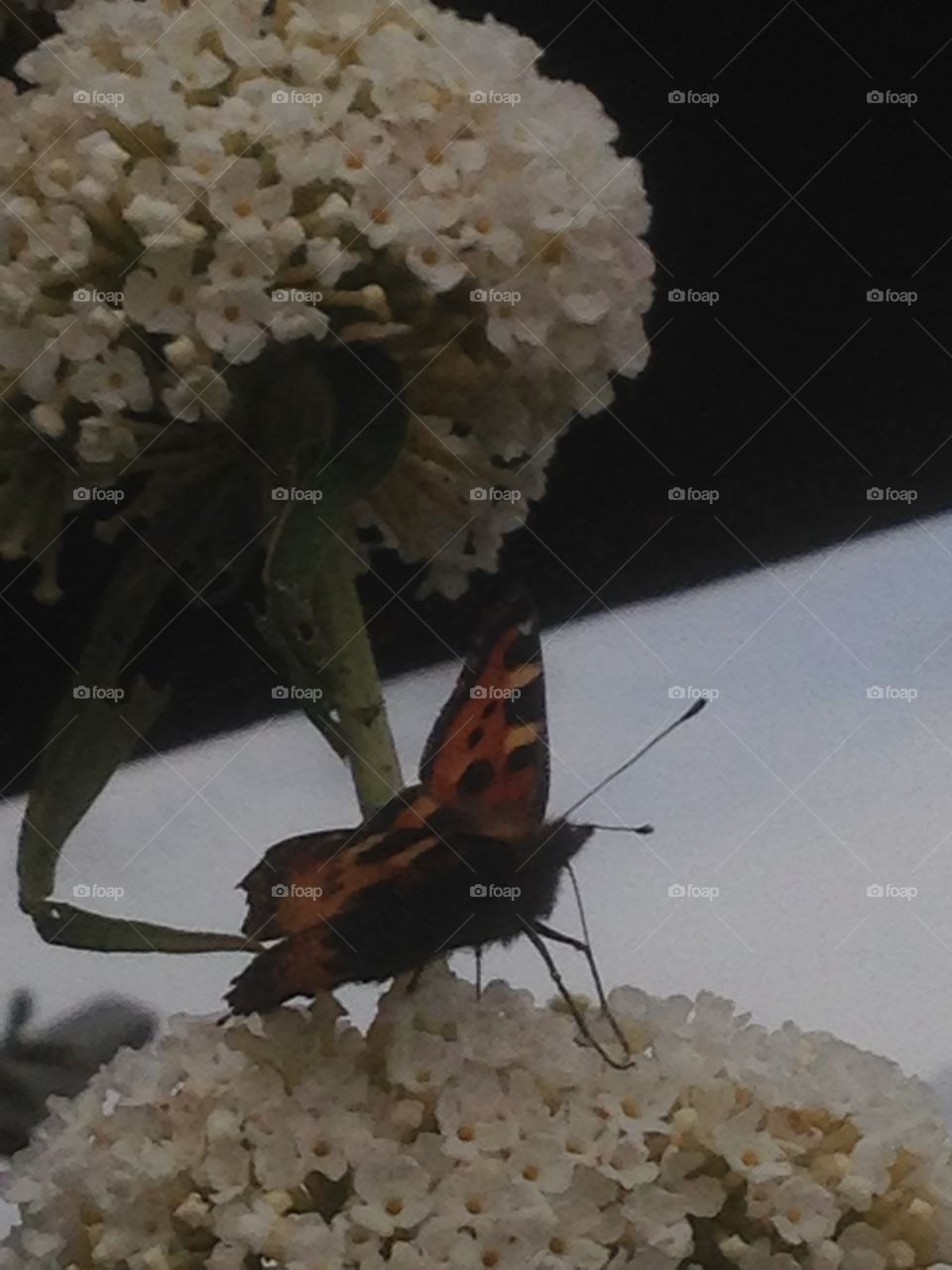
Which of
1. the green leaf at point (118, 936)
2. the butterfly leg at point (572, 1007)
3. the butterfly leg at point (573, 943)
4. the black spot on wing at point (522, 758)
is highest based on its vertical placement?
the black spot on wing at point (522, 758)

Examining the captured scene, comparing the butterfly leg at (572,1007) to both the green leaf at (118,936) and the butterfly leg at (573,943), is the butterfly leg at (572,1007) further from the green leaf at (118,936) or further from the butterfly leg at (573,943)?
the green leaf at (118,936)

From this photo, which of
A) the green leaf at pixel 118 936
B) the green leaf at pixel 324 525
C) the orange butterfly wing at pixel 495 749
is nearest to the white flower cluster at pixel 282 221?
the green leaf at pixel 324 525

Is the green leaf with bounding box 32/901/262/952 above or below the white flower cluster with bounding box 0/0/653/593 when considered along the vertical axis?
below

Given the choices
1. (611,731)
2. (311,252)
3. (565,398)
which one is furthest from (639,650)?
(311,252)

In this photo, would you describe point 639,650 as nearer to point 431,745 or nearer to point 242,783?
point 431,745

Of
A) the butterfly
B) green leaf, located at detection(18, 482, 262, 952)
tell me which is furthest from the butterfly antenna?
green leaf, located at detection(18, 482, 262, 952)

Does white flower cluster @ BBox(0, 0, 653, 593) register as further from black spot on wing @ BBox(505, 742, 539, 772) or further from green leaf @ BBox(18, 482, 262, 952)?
black spot on wing @ BBox(505, 742, 539, 772)
